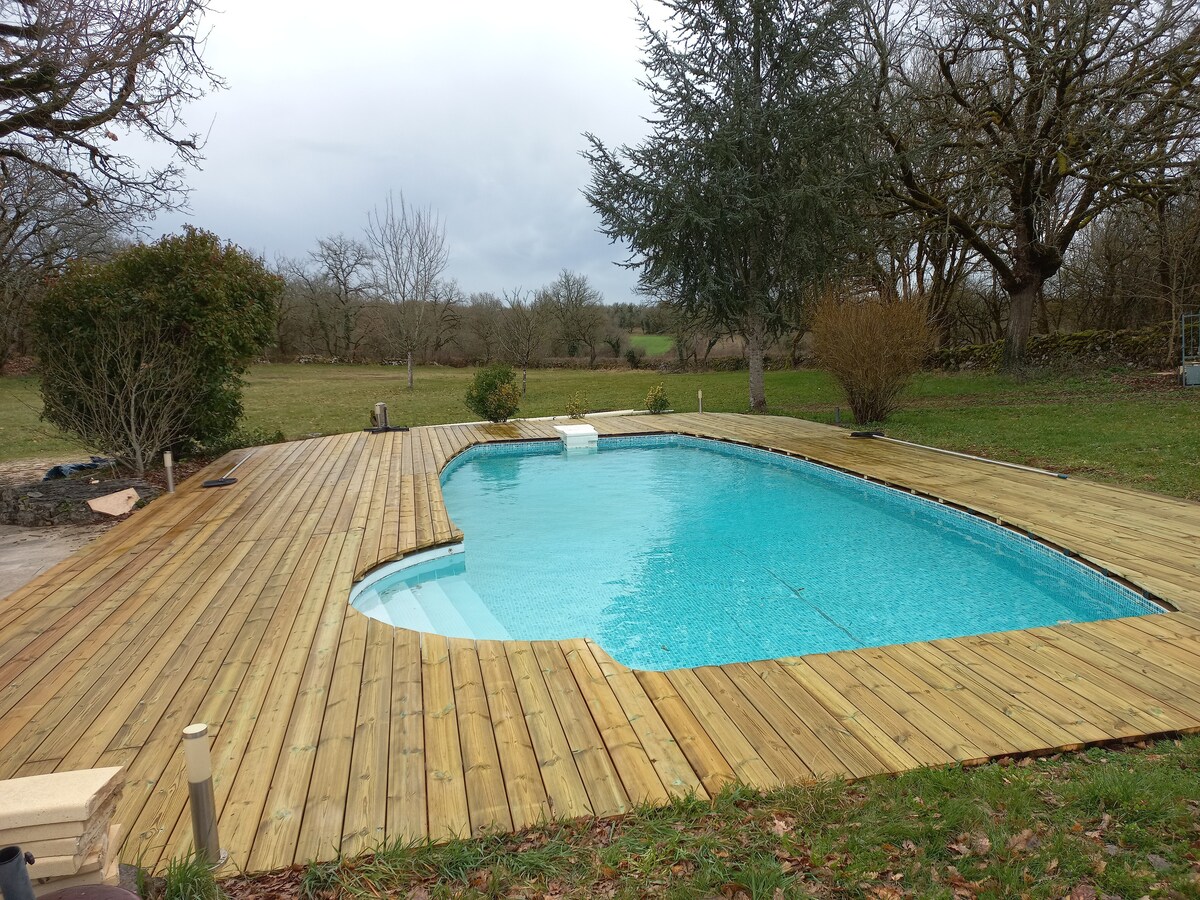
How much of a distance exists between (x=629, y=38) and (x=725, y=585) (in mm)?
11444

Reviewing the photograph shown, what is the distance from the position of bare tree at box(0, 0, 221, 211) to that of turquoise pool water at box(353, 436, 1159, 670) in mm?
A: 5052

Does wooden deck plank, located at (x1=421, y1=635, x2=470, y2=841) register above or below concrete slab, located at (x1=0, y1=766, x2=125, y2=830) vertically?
below

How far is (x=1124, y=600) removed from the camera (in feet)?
12.7

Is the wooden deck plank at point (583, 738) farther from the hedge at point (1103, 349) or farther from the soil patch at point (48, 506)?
the hedge at point (1103, 349)

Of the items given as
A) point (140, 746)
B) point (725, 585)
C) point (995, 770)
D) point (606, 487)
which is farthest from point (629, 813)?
point (606, 487)

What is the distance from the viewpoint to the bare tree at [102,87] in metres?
5.59

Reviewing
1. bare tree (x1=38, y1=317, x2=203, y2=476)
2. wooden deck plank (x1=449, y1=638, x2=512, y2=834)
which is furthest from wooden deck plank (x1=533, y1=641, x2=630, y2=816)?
bare tree (x1=38, y1=317, x2=203, y2=476)

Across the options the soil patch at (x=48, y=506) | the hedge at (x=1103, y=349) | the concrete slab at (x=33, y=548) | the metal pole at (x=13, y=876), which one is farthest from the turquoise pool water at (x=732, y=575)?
the hedge at (x=1103, y=349)

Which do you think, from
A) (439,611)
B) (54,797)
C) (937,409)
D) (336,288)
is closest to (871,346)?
(937,409)

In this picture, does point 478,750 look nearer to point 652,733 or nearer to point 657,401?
point 652,733

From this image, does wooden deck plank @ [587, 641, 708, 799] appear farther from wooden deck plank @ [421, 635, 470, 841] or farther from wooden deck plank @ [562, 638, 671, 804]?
wooden deck plank @ [421, 635, 470, 841]

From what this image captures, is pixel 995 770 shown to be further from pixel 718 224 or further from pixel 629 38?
pixel 629 38

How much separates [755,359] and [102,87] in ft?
34.9

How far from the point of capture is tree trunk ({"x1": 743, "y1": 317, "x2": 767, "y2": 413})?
12.9 m
